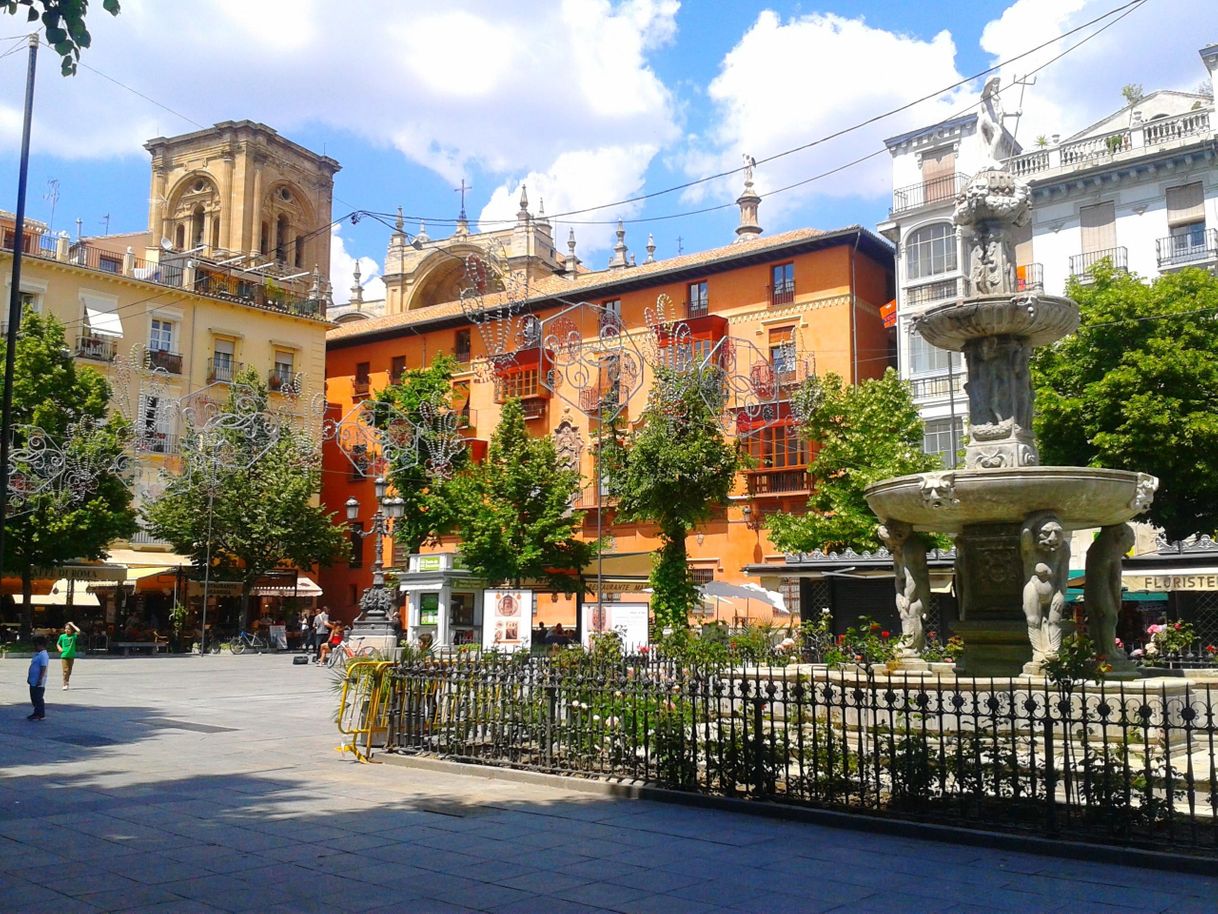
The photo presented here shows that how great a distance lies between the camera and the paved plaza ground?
19.7 ft

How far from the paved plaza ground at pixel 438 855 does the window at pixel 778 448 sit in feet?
89.9

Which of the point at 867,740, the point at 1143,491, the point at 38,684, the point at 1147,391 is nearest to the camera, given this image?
the point at 867,740

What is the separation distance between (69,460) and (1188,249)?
33618 mm

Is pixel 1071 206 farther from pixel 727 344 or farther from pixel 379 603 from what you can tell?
pixel 379 603

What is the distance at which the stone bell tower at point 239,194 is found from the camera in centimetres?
5903

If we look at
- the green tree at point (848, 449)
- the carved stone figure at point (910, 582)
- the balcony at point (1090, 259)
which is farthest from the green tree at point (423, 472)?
the carved stone figure at point (910, 582)

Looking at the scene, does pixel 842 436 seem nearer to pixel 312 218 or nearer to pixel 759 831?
pixel 759 831

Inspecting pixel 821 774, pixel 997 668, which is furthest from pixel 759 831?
pixel 997 668

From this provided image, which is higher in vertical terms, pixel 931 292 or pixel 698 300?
pixel 698 300

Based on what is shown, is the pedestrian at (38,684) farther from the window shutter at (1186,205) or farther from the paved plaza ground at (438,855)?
the window shutter at (1186,205)

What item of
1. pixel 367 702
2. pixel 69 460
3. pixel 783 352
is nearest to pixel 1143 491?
pixel 367 702

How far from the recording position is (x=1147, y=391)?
79.0ft

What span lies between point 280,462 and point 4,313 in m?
12.2

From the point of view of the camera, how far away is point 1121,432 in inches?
957
